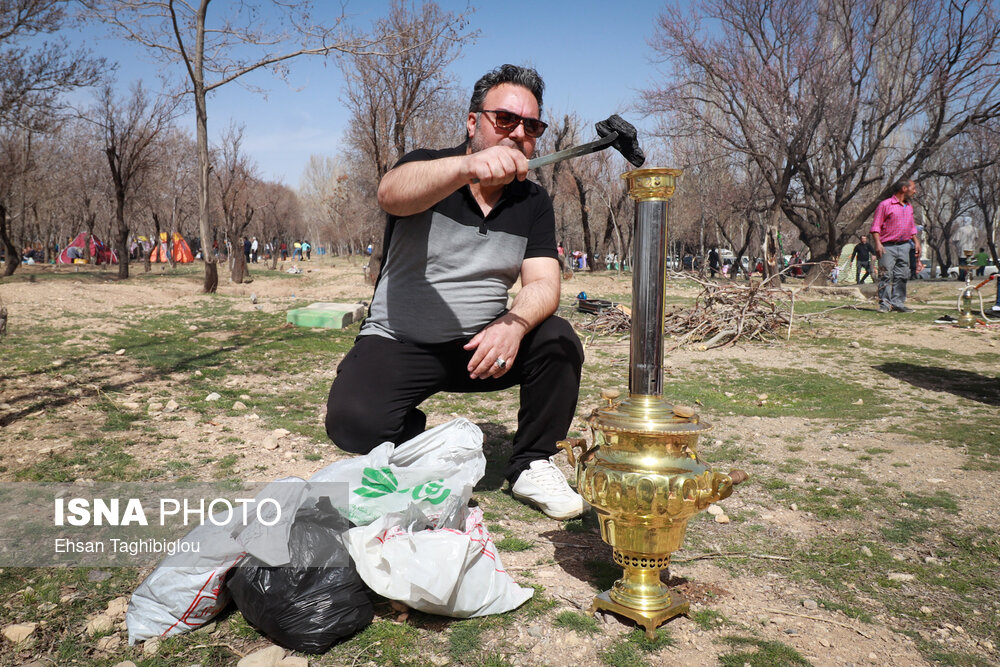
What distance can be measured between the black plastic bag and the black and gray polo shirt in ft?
3.42

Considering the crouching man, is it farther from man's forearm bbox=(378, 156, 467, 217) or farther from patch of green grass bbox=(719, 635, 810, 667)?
patch of green grass bbox=(719, 635, 810, 667)

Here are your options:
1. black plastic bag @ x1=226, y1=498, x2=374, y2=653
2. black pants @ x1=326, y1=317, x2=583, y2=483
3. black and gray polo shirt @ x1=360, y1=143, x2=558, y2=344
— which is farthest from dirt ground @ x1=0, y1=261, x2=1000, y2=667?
black and gray polo shirt @ x1=360, y1=143, x2=558, y2=344

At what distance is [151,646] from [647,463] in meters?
1.36

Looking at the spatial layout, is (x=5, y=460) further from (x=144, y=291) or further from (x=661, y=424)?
(x=144, y=291)

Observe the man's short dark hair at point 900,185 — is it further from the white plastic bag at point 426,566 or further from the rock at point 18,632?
the rock at point 18,632

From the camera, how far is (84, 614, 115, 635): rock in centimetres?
170

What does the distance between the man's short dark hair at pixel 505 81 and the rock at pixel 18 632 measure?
2.31 m

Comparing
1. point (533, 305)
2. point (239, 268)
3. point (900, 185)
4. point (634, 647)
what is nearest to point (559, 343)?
point (533, 305)

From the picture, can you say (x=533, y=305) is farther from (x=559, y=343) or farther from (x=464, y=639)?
(x=464, y=639)

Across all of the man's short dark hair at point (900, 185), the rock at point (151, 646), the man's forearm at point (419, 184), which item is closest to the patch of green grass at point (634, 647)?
the rock at point (151, 646)

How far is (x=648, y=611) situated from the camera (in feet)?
5.67

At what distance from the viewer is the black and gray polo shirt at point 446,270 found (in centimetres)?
260

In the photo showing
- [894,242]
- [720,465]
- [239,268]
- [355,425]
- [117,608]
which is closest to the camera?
[117,608]

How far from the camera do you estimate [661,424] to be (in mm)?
1689
